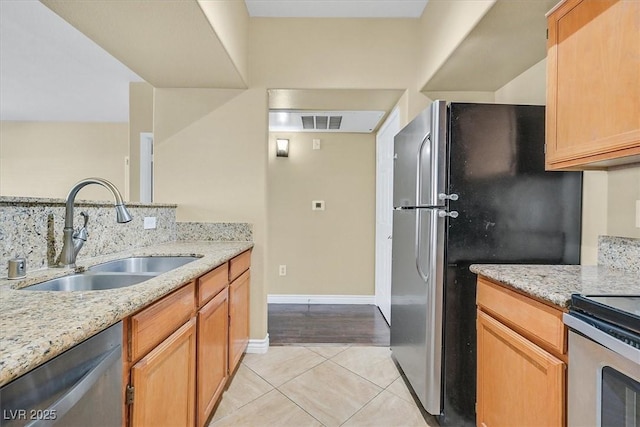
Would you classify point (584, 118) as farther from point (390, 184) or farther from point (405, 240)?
point (390, 184)

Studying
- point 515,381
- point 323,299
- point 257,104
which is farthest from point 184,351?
point 323,299

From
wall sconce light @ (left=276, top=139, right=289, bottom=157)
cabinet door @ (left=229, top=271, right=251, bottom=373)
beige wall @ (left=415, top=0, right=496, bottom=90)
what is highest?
beige wall @ (left=415, top=0, right=496, bottom=90)

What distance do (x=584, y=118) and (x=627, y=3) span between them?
0.37 m

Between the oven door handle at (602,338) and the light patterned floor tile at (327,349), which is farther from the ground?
the oven door handle at (602,338)

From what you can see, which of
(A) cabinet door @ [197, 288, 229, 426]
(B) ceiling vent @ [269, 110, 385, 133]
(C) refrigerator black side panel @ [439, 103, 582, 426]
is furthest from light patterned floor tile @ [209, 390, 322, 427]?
(B) ceiling vent @ [269, 110, 385, 133]

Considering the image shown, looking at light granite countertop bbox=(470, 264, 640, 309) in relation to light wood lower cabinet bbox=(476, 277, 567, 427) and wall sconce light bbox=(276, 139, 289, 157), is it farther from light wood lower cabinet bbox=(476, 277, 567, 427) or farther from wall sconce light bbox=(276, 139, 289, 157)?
wall sconce light bbox=(276, 139, 289, 157)

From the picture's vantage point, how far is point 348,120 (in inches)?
125

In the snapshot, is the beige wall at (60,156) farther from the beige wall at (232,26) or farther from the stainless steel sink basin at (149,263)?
the beige wall at (232,26)

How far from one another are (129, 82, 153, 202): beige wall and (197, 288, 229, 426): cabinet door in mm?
1226

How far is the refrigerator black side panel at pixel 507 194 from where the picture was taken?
1.55 meters

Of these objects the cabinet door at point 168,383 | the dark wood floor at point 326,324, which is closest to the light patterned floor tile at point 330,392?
the dark wood floor at point 326,324

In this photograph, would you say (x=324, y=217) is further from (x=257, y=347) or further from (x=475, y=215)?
(x=475, y=215)

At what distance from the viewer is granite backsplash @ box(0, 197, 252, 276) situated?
1114 millimetres

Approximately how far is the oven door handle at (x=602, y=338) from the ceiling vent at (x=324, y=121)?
242 cm
